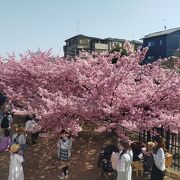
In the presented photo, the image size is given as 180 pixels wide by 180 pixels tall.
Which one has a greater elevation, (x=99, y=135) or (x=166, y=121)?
(x=166, y=121)

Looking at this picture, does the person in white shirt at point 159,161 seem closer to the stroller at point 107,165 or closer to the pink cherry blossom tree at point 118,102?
the pink cherry blossom tree at point 118,102

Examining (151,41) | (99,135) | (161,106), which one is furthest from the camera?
(151,41)

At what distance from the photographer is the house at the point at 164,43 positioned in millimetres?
53062

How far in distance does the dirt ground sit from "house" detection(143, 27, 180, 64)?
40.0 m

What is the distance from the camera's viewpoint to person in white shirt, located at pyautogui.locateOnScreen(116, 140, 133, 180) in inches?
315

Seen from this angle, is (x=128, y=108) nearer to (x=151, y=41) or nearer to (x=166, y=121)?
(x=166, y=121)

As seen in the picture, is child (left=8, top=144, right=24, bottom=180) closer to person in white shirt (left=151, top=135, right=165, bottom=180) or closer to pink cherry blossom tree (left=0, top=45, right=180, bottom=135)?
pink cherry blossom tree (left=0, top=45, right=180, bottom=135)

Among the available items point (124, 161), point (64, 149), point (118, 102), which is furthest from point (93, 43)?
point (124, 161)

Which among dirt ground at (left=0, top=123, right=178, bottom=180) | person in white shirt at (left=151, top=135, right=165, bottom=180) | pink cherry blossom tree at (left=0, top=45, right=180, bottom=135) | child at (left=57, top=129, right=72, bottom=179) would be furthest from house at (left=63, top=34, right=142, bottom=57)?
person in white shirt at (left=151, top=135, right=165, bottom=180)

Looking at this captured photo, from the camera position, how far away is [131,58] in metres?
10.8

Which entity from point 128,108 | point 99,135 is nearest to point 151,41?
point 99,135

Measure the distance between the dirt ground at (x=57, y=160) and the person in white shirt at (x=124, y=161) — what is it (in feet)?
5.05

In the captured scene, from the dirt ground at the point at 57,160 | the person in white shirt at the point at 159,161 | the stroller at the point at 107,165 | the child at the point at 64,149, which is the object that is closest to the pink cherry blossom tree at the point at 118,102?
the child at the point at 64,149

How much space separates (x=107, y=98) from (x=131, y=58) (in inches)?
69.6
